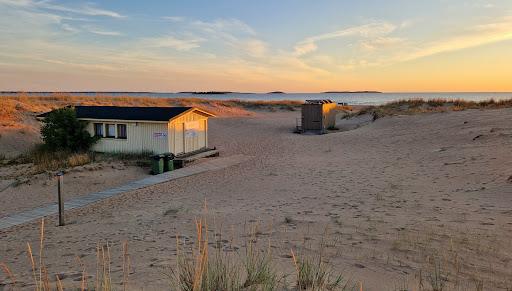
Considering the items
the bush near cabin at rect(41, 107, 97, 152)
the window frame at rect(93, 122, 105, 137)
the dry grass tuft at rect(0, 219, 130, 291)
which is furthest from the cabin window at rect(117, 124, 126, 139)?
the dry grass tuft at rect(0, 219, 130, 291)

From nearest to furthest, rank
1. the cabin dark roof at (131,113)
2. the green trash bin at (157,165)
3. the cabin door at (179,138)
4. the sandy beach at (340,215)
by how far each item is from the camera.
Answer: the sandy beach at (340,215), the green trash bin at (157,165), the cabin dark roof at (131,113), the cabin door at (179,138)

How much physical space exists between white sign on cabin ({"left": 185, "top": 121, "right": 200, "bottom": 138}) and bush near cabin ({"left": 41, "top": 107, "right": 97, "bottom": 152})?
4992 mm

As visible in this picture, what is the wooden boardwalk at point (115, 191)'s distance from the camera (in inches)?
472

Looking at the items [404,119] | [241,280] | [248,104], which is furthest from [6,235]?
[248,104]

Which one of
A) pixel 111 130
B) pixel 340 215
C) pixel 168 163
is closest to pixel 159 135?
pixel 168 163

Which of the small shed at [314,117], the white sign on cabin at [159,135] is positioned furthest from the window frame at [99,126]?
the small shed at [314,117]

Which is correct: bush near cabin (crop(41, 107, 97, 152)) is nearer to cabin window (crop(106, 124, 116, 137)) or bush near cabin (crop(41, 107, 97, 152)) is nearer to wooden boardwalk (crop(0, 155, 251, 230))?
cabin window (crop(106, 124, 116, 137))

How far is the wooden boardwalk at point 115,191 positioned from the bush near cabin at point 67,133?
→ 6.73 metres

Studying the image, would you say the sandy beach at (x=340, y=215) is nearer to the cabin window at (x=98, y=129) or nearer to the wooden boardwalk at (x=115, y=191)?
the wooden boardwalk at (x=115, y=191)

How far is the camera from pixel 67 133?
21.4 meters

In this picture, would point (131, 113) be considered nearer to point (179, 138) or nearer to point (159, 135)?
point (159, 135)

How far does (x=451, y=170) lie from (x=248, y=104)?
5468cm

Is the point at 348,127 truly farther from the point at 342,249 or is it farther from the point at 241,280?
the point at 241,280

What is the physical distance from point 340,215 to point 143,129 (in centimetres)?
1411
